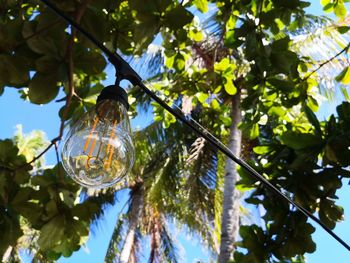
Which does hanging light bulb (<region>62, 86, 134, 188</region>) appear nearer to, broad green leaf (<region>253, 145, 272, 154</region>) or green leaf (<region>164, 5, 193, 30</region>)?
green leaf (<region>164, 5, 193, 30</region>)

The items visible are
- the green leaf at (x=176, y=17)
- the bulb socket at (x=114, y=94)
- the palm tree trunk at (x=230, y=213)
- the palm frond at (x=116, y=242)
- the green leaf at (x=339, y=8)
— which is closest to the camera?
the bulb socket at (x=114, y=94)

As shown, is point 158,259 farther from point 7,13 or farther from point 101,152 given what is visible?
point 101,152

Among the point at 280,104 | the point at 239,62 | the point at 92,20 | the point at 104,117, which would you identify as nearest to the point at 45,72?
the point at 92,20

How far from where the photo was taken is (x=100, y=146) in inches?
63.8

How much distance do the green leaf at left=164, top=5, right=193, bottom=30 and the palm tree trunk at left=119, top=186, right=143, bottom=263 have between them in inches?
462

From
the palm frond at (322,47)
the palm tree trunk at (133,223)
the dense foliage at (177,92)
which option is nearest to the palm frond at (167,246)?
the palm tree trunk at (133,223)

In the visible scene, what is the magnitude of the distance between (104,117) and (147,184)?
12039 millimetres

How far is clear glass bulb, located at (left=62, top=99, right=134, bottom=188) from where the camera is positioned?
5.31 ft

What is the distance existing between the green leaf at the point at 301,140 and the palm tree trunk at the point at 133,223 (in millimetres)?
11330

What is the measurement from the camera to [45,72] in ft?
7.63

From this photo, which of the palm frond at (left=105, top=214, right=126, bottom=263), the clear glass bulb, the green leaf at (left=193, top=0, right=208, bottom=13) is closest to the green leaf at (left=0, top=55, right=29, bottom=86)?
the clear glass bulb

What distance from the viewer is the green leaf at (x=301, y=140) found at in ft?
9.04

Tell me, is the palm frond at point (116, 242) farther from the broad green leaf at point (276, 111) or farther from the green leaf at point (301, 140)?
the green leaf at point (301, 140)

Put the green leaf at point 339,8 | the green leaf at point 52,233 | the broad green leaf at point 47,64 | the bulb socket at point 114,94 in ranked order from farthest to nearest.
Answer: the green leaf at point 339,8 < the green leaf at point 52,233 < the broad green leaf at point 47,64 < the bulb socket at point 114,94
